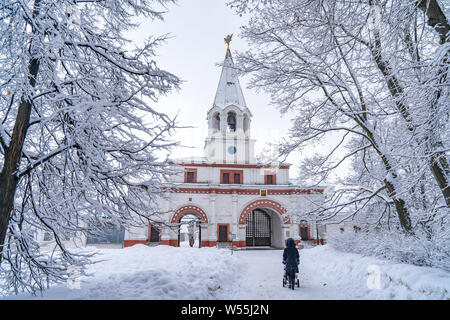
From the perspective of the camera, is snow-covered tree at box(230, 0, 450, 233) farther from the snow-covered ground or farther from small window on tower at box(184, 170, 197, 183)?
small window on tower at box(184, 170, 197, 183)

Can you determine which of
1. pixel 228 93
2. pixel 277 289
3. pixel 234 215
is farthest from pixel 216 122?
pixel 277 289

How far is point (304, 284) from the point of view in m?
7.82

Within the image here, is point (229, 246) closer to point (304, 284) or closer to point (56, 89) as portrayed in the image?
point (304, 284)

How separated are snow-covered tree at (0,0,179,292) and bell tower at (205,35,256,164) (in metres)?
20.6

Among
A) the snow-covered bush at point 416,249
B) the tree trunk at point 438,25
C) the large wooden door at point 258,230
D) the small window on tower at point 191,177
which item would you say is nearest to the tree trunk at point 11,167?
the tree trunk at point 438,25

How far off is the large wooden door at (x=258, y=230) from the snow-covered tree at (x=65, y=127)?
23123 mm

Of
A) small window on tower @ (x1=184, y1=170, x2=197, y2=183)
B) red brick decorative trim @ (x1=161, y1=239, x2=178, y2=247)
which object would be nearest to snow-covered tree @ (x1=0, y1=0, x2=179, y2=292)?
red brick decorative trim @ (x1=161, y1=239, x2=178, y2=247)

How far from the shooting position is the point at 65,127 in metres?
3.52

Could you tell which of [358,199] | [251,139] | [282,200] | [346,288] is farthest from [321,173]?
[251,139]

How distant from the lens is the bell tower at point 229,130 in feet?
84.4

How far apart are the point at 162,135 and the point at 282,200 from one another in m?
22.1

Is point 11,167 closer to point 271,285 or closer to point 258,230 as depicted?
point 271,285

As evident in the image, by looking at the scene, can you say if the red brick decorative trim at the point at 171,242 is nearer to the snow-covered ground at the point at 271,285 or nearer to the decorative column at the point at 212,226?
the decorative column at the point at 212,226

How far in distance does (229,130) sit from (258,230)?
37.3 feet
